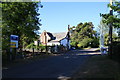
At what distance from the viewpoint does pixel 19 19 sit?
2502cm

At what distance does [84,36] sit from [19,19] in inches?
2575

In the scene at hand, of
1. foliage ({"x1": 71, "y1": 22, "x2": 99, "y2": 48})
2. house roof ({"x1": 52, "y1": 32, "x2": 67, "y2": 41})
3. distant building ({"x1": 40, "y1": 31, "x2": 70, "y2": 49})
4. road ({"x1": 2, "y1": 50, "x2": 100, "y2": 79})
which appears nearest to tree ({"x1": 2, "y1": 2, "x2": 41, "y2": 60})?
road ({"x1": 2, "y1": 50, "x2": 100, "y2": 79})

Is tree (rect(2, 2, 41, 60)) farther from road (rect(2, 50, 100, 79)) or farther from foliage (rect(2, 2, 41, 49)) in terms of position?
road (rect(2, 50, 100, 79))

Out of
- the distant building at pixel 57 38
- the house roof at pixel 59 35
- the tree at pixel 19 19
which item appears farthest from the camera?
the house roof at pixel 59 35

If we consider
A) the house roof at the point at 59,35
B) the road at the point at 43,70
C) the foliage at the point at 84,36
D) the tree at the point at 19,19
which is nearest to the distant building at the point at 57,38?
the house roof at the point at 59,35

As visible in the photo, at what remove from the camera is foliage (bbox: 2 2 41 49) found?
2150 centimetres

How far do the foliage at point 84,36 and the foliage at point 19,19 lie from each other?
58477mm

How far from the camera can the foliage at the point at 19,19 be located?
2150 cm

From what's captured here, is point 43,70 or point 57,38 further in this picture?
point 57,38

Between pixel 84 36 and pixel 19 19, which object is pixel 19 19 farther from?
pixel 84 36

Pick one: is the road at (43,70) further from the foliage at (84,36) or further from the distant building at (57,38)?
the foliage at (84,36)

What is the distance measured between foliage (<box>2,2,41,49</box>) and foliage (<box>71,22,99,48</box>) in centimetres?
5848

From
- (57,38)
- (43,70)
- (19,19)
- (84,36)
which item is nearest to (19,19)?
(19,19)

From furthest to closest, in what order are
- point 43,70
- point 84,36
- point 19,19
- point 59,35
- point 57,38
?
1. point 84,36
2. point 59,35
3. point 57,38
4. point 19,19
5. point 43,70
